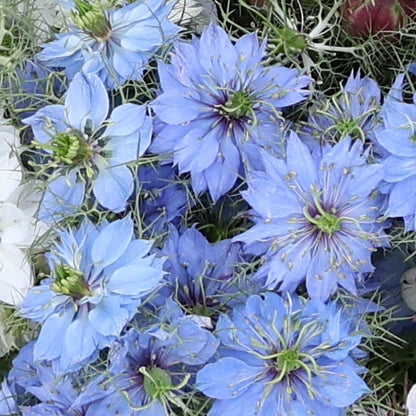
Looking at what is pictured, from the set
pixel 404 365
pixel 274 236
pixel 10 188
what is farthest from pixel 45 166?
pixel 404 365

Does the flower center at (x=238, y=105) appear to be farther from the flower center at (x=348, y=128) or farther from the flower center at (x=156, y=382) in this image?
the flower center at (x=156, y=382)

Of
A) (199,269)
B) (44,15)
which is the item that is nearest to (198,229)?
(199,269)

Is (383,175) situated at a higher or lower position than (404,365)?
higher

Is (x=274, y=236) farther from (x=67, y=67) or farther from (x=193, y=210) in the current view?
(x=67, y=67)

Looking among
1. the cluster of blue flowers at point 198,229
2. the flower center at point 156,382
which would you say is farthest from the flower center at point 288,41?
the flower center at point 156,382

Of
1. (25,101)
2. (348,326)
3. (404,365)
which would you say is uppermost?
(25,101)

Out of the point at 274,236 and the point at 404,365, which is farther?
the point at 404,365

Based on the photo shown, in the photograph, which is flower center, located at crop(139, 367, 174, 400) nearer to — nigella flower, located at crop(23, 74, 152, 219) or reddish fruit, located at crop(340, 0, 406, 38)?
nigella flower, located at crop(23, 74, 152, 219)

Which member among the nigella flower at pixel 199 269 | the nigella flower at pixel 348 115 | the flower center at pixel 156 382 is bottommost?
the flower center at pixel 156 382
